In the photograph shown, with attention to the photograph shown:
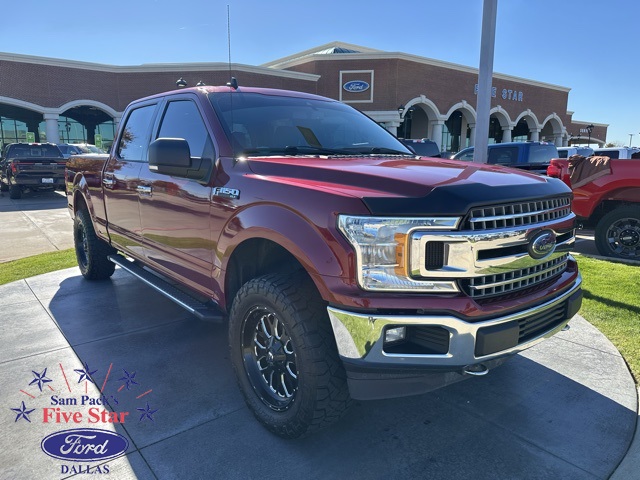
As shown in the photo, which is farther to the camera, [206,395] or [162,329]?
[162,329]

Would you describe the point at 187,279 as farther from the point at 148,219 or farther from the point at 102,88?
the point at 102,88

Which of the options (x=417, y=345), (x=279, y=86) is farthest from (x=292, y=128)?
(x=279, y=86)

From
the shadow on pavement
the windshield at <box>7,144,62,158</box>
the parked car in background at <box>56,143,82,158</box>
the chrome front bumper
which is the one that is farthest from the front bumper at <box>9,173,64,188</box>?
the chrome front bumper

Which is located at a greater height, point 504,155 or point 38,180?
point 504,155

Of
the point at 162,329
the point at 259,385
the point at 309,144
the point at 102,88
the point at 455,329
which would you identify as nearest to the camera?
the point at 455,329

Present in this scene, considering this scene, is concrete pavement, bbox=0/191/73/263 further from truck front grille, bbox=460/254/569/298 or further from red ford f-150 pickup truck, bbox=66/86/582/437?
truck front grille, bbox=460/254/569/298

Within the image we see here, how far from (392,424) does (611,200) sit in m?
6.01

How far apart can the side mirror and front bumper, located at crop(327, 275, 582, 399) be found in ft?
4.93

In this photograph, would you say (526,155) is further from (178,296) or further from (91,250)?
(178,296)

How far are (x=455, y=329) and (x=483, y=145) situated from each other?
554 centimetres

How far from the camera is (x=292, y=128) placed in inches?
136

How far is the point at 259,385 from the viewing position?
9.34 feet

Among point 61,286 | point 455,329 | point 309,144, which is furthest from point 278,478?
point 61,286

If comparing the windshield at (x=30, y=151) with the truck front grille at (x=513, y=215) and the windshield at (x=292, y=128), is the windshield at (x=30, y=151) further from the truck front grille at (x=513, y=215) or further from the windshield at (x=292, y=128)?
the truck front grille at (x=513, y=215)
